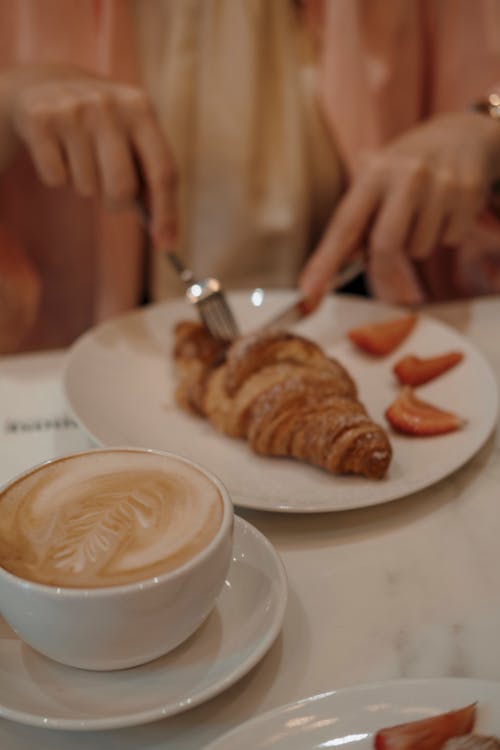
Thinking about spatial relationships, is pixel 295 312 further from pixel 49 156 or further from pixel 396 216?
pixel 49 156

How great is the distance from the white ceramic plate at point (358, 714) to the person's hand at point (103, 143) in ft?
2.56

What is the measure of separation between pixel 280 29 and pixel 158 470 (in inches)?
44.0

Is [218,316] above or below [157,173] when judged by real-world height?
below

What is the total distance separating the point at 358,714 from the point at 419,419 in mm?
438

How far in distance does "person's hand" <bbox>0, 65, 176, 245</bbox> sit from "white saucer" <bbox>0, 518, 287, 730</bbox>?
0.68m

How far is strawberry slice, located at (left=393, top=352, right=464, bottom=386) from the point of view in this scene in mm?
969

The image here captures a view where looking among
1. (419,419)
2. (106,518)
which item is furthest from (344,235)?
(106,518)

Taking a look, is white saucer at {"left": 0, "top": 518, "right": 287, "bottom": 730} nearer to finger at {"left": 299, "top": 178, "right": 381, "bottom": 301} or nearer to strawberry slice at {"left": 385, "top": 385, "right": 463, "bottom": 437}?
strawberry slice at {"left": 385, "top": 385, "right": 463, "bottom": 437}

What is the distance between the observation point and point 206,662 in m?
0.52

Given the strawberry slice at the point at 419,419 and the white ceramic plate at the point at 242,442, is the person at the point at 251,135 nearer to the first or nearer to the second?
the white ceramic plate at the point at 242,442

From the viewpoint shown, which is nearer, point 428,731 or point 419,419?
point 428,731

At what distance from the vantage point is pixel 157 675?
517mm

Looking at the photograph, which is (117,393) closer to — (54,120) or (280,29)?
(54,120)

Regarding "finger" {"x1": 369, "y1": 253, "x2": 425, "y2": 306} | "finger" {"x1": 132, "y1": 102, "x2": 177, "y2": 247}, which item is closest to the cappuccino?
"finger" {"x1": 132, "y1": 102, "x2": 177, "y2": 247}
